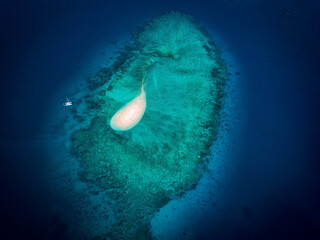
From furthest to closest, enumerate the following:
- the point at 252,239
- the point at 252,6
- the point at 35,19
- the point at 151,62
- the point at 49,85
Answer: the point at 252,6, the point at 35,19, the point at 151,62, the point at 49,85, the point at 252,239

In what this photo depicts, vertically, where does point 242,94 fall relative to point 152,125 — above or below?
below

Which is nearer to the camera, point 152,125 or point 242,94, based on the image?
point 152,125

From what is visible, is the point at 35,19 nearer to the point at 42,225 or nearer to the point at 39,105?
the point at 39,105

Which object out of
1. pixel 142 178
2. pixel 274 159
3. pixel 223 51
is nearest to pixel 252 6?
pixel 223 51
